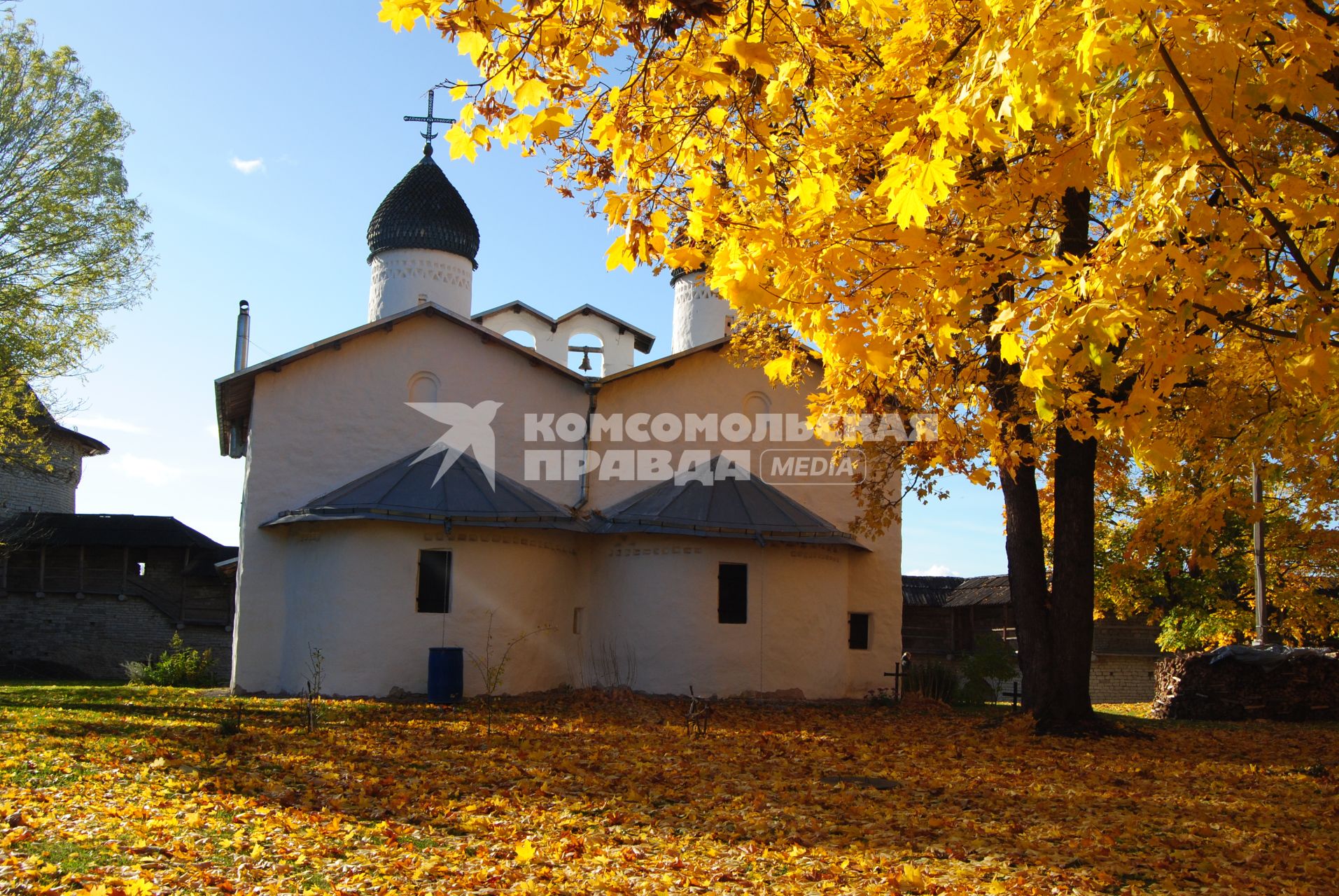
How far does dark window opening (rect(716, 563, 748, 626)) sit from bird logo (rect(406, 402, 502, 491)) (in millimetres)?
4294

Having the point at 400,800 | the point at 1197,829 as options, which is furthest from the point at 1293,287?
the point at 400,800

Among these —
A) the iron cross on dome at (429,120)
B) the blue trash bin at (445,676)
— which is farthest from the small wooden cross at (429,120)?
the blue trash bin at (445,676)

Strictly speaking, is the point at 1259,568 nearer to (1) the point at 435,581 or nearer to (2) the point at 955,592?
(2) the point at 955,592

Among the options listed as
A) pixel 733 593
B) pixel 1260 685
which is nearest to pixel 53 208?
pixel 733 593

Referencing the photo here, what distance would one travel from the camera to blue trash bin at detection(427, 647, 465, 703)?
1551cm

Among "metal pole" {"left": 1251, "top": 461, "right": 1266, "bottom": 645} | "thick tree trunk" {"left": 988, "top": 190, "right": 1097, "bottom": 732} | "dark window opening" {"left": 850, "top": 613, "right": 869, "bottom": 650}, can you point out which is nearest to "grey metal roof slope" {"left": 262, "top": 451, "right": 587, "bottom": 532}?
"dark window opening" {"left": 850, "top": 613, "right": 869, "bottom": 650}

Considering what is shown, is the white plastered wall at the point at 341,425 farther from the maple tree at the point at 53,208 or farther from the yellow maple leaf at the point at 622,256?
the yellow maple leaf at the point at 622,256

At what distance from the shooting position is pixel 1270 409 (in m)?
9.55

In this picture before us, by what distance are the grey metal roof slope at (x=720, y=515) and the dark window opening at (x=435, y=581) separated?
8.53 ft

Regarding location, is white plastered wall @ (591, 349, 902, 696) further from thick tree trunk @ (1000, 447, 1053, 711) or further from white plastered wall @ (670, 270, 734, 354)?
thick tree trunk @ (1000, 447, 1053, 711)

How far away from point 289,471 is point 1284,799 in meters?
14.5

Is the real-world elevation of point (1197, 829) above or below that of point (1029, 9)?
below

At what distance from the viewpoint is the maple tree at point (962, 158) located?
4754 millimetres

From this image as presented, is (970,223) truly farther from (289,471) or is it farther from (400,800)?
(289,471)
